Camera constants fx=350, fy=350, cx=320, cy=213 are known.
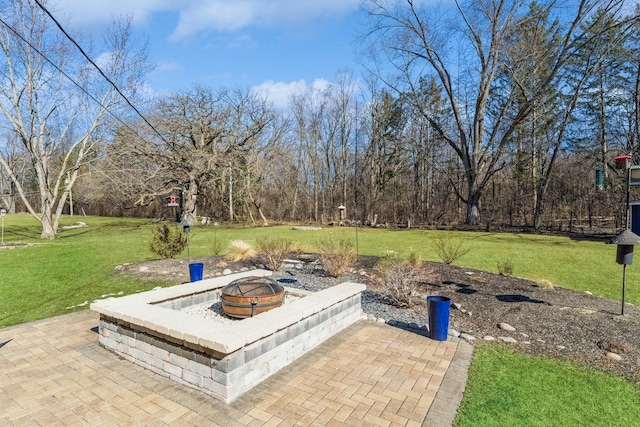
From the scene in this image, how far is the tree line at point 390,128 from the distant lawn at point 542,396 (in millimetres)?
10786

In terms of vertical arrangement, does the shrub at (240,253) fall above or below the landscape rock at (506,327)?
above

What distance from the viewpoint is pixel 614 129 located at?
745 inches

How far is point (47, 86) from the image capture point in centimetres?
1620

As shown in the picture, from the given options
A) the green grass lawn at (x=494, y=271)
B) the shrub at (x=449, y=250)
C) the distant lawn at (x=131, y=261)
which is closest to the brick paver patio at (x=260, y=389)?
the green grass lawn at (x=494, y=271)

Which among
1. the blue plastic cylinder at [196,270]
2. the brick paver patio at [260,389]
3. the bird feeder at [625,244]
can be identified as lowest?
the brick paver patio at [260,389]

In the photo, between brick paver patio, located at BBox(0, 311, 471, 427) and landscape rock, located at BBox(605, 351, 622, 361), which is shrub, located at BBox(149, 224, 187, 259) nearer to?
brick paver patio, located at BBox(0, 311, 471, 427)

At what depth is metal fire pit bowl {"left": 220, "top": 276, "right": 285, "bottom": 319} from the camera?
4.23m

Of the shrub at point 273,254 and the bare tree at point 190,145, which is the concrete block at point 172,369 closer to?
the shrub at point 273,254

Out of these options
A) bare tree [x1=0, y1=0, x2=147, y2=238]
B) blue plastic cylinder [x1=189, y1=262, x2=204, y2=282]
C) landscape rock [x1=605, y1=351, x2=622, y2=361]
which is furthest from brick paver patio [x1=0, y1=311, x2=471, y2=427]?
bare tree [x1=0, y1=0, x2=147, y2=238]

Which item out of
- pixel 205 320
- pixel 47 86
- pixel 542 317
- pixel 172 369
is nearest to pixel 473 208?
pixel 542 317

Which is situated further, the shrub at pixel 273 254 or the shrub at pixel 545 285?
the shrub at pixel 273 254

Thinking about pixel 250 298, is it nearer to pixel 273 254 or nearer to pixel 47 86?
pixel 273 254

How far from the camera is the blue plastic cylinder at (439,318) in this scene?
4.40 meters

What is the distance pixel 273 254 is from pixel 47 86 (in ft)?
50.0
